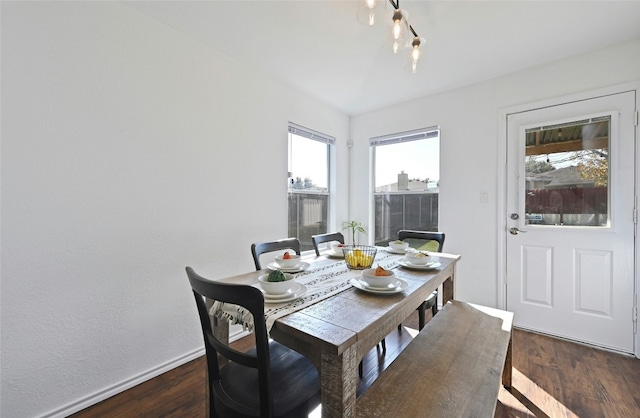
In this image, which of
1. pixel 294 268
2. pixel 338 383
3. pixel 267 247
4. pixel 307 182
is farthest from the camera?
pixel 307 182

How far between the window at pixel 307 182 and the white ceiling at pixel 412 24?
671 millimetres

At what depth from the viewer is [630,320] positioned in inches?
82.0

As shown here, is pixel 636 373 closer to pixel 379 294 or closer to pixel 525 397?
pixel 525 397

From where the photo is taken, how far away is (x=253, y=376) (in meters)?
1.09

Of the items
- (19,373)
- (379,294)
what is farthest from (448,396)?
(19,373)

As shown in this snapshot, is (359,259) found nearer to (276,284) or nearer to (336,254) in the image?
(336,254)

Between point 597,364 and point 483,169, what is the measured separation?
67.7 inches

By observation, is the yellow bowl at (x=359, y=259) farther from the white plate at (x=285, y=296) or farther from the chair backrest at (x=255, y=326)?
the chair backrest at (x=255, y=326)

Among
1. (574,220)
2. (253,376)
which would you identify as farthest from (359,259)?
(574,220)

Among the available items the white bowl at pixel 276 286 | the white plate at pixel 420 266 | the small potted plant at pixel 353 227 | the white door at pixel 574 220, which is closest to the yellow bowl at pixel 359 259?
the white plate at pixel 420 266

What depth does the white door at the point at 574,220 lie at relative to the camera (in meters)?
2.11

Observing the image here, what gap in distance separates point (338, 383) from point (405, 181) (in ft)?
9.23

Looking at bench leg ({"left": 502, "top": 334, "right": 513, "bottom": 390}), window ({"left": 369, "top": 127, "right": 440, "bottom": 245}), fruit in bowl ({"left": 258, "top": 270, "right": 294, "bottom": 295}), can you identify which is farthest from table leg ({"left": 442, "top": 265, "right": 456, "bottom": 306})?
fruit in bowl ({"left": 258, "top": 270, "right": 294, "bottom": 295})

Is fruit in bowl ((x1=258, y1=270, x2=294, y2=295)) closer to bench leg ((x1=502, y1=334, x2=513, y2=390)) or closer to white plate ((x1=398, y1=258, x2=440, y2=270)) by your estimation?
white plate ((x1=398, y1=258, x2=440, y2=270))
